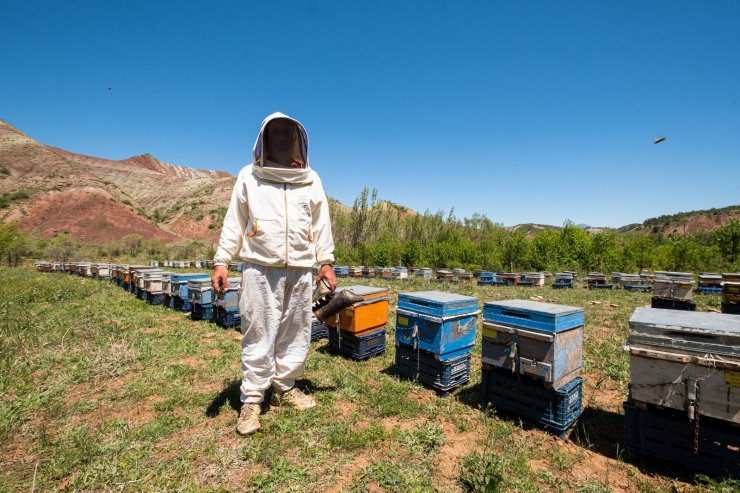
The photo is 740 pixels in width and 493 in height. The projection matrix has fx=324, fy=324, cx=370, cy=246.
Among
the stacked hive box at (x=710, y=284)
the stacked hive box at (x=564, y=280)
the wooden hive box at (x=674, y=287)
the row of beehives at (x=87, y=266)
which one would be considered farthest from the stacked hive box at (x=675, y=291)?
the row of beehives at (x=87, y=266)

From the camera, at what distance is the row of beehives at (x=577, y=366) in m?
2.90

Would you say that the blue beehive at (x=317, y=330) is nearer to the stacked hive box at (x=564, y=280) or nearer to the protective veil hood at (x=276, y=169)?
the protective veil hood at (x=276, y=169)

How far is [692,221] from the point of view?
117 meters

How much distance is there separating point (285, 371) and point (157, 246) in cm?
5237

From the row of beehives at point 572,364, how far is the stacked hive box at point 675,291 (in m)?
11.2

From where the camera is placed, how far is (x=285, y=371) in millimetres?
4000

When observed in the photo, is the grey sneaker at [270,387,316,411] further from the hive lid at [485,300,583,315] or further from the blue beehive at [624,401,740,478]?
the blue beehive at [624,401,740,478]

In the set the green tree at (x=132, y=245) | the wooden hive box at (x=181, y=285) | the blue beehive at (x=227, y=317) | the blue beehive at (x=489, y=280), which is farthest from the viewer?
the green tree at (x=132, y=245)

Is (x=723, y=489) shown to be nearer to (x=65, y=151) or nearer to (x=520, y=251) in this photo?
(x=520, y=251)

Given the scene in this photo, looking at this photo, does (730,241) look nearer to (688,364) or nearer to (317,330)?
(688,364)

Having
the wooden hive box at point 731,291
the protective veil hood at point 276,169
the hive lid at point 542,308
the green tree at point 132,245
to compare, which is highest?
the protective veil hood at point 276,169

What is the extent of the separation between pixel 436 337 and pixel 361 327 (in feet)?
6.04

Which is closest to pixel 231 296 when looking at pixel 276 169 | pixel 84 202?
pixel 276 169

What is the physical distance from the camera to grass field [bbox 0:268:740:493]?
2.92m
